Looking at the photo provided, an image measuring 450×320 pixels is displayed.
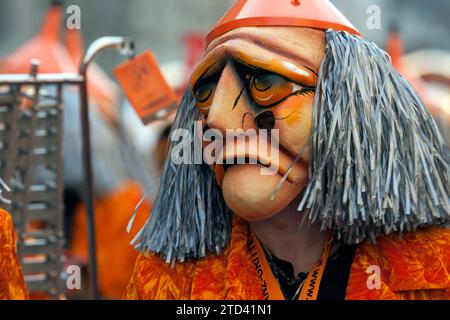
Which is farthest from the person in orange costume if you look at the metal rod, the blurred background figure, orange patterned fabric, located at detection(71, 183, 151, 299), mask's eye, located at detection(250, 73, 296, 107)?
orange patterned fabric, located at detection(71, 183, 151, 299)

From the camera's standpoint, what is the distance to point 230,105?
2393mm

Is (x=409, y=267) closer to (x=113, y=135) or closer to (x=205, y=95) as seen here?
(x=205, y=95)

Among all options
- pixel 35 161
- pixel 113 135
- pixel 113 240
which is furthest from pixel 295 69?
pixel 113 135

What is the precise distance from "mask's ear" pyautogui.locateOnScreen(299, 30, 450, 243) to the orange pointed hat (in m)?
0.07

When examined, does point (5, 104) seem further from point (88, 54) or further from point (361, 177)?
point (361, 177)

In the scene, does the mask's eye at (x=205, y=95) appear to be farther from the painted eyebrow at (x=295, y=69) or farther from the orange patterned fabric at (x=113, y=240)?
the orange patterned fabric at (x=113, y=240)

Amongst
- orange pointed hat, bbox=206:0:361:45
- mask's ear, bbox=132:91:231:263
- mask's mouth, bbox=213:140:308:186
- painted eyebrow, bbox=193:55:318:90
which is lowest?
mask's ear, bbox=132:91:231:263

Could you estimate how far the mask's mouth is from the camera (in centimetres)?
235

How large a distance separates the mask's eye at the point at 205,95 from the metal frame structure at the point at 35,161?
0.87 metres

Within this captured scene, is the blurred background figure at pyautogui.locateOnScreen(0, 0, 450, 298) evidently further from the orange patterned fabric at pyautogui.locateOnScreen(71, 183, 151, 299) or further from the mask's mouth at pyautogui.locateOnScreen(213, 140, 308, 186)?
the mask's mouth at pyautogui.locateOnScreen(213, 140, 308, 186)

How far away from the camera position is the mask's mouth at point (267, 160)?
92.5 inches

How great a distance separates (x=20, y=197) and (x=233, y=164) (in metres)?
1.07

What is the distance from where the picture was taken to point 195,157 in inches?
101
